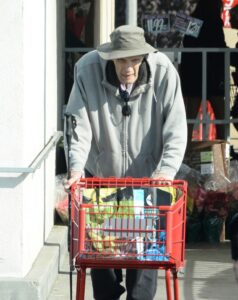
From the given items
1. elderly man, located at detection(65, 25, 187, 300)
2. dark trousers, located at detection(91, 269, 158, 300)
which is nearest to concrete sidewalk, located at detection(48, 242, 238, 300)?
dark trousers, located at detection(91, 269, 158, 300)

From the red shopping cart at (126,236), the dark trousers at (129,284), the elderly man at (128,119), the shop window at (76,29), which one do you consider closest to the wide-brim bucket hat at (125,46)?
the elderly man at (128,119)

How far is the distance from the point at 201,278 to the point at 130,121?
2.52m

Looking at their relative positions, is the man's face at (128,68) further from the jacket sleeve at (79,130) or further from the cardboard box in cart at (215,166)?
the cardboard box in cart at (215,166)

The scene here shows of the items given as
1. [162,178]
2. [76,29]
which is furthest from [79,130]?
[76,29]

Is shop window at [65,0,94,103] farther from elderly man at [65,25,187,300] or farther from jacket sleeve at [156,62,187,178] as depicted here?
jacket sleeve at [156,62,187,178]

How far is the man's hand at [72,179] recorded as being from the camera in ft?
17.7

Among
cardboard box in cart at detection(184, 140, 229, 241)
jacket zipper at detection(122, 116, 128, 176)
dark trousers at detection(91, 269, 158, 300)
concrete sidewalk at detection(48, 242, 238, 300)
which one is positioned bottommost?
concrete sidewalk at detection(48, 242, 238, 300)

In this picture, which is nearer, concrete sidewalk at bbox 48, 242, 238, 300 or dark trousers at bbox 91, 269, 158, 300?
dark trousers at bbox 91, 269, 158, 300

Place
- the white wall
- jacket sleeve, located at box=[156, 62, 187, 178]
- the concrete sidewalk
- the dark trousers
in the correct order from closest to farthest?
1. jacket sleeve, located at box=[156, 62, 187, 178]
2. the dark trousers
3. the white wall
4. the concrete sidewalk

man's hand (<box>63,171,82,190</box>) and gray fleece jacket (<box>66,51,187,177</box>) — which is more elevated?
gray fleece jacket (<box>66,51,187,177</box>)

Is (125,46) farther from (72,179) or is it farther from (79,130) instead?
(72,179)

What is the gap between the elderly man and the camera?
5645mm

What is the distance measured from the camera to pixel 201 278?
26.0ft

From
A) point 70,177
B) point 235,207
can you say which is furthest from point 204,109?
point 70,177
